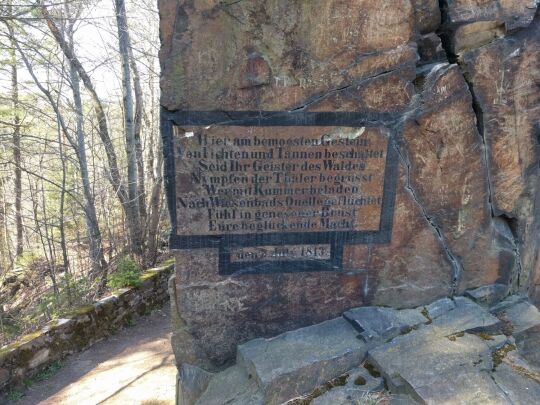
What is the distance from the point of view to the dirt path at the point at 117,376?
402cm

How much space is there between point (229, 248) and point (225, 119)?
834 mm

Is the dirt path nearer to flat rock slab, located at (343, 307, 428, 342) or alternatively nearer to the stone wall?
the stone wall

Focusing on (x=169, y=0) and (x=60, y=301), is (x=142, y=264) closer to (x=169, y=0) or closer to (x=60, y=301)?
(x=60, y=301)

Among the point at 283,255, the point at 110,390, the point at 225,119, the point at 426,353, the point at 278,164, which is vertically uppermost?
the point at 225,119

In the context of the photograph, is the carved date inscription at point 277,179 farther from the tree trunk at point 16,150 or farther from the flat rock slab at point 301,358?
the tree trunk at point 16,150

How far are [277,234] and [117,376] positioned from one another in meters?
2.96

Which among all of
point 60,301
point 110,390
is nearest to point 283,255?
point 110,390

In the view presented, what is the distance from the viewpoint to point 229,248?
2.67 meters

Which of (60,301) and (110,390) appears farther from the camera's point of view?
(60,301)

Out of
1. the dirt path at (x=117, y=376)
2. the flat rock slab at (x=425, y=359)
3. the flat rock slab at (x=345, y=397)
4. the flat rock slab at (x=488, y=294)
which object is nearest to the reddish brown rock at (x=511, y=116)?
the flat rock slab at (x=488, y=294)

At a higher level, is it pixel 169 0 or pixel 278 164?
pixel 169 0

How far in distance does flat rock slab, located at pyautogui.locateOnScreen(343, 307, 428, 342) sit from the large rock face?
99mm

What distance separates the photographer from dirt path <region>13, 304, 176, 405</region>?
402 cm

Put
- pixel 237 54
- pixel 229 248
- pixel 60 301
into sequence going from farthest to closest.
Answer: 1. pixel 60 301
2. pixel 229 248
3. pixel 237 54
